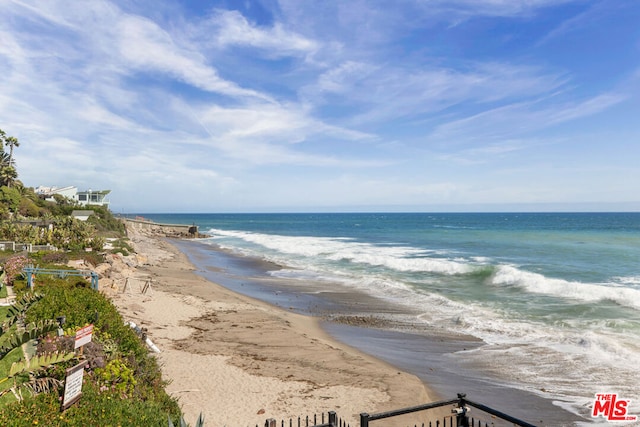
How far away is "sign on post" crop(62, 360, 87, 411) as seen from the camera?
627 centimetres

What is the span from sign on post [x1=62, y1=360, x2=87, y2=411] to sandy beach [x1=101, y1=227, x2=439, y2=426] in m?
3.49

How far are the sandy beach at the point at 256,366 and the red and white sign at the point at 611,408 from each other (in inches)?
158

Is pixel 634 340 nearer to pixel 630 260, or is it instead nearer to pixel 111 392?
pixel 111 392

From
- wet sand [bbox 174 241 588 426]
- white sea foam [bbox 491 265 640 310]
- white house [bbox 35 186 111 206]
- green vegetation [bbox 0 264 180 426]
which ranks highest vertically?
white house [bbox 35 186 111 206]

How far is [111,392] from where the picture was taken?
791 centimetres

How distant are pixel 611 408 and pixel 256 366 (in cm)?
970

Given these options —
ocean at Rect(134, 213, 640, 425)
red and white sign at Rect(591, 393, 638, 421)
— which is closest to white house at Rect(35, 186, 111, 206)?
ocean at Rect(134, 213, 640, 425)

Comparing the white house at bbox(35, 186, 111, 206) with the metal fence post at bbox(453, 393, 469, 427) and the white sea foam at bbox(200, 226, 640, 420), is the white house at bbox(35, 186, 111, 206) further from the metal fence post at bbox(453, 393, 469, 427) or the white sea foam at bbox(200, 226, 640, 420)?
the metal fence post at bbox(453, 393, 469, 427)

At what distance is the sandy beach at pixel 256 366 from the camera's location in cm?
1042

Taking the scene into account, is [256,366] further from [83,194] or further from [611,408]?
[83,194]

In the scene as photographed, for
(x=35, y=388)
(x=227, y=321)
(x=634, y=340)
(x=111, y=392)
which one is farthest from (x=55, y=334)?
(x=634, y=340)

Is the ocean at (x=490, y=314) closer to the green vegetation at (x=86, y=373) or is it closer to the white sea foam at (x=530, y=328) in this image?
the white sea foam at (x=530, y=328)

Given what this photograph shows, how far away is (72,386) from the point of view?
21.2 feet

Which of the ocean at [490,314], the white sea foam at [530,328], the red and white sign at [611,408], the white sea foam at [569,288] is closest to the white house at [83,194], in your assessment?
the ocean at [490,314]
